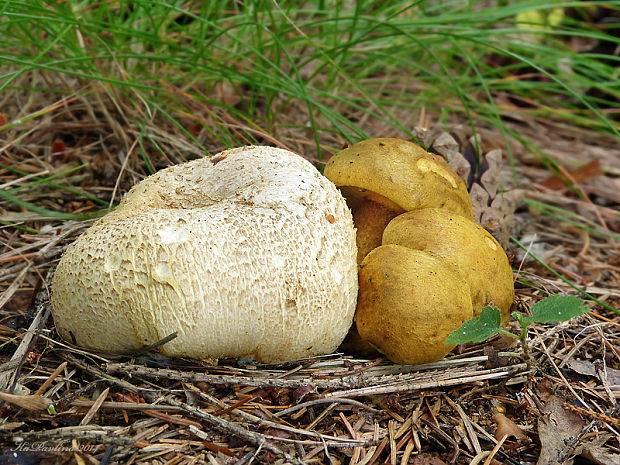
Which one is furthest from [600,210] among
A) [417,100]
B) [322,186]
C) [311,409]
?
[311,409]

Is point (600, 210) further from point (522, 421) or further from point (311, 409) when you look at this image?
point (311, 409)

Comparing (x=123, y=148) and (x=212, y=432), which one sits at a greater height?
(x=123, y=148)

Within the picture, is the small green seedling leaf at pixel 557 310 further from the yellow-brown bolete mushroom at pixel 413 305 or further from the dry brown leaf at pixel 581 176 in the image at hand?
the dry brown leaf at pixel 581 176

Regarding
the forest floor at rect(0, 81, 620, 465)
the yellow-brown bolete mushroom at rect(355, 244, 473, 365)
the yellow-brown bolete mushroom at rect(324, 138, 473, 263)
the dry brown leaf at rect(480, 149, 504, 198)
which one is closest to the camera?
the forest floor at rect(0, 81, 620, 465)

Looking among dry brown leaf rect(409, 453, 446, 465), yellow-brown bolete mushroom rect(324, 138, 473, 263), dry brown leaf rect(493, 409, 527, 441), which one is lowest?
dry brown leaf rect(493, 409, 527, 441)

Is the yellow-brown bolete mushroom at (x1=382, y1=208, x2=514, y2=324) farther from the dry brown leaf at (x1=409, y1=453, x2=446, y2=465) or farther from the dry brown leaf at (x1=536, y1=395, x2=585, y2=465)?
the dry brown leaf at (x1=409, y1=453, x2=446, y2=465)

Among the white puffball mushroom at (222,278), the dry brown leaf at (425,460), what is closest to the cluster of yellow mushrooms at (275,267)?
the white puffball mushroom at (222,278)

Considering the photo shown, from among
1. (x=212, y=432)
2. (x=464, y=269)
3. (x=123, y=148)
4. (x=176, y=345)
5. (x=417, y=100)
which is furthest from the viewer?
(x=417, y=100)

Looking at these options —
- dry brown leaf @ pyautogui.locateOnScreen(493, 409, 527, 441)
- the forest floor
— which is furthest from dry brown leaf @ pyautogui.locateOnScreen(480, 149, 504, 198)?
dry brown leaf @ pyautogui.locateOnScreen(493, 409, 527, 441)
